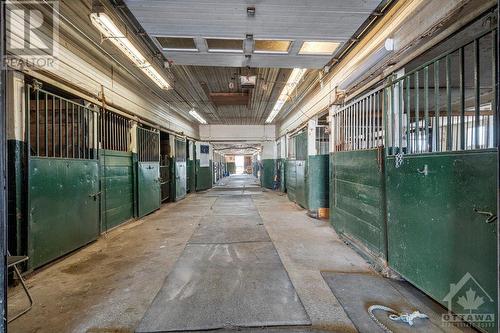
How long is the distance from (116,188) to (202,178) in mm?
8559

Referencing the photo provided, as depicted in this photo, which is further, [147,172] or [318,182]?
[147,172]

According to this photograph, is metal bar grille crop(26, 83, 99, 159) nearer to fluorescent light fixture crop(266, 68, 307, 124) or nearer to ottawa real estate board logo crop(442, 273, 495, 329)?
fluorescent light fixture crop(266, 68, 307, 124)

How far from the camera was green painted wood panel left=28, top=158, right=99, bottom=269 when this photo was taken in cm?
343

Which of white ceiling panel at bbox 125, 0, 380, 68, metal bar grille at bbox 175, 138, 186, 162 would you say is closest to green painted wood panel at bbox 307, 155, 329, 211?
white ceiling panel at bbox 125, 0, 380, 68

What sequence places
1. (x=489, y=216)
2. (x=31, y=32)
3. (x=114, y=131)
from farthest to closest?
1. (x=114, y=131)
2. (x=31, y=32)
3. (x=489, y=216)

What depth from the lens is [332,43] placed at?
4449 mm

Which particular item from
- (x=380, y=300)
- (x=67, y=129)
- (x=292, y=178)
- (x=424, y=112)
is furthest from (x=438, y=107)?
(x=292, y=178)

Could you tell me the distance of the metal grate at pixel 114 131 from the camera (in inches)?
208

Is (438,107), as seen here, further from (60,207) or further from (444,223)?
(60,207)

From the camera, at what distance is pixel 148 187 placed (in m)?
7.30

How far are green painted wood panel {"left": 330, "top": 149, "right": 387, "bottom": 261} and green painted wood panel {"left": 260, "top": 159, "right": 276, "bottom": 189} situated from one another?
901 cm

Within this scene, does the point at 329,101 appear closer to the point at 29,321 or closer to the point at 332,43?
the point at 332,43

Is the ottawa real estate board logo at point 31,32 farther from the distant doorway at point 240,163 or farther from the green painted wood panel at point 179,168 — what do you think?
the distant doorway at point 240,163

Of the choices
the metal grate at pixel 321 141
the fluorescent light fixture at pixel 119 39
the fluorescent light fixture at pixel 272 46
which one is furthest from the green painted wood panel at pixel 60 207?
the metal grate at pixel 321 141
